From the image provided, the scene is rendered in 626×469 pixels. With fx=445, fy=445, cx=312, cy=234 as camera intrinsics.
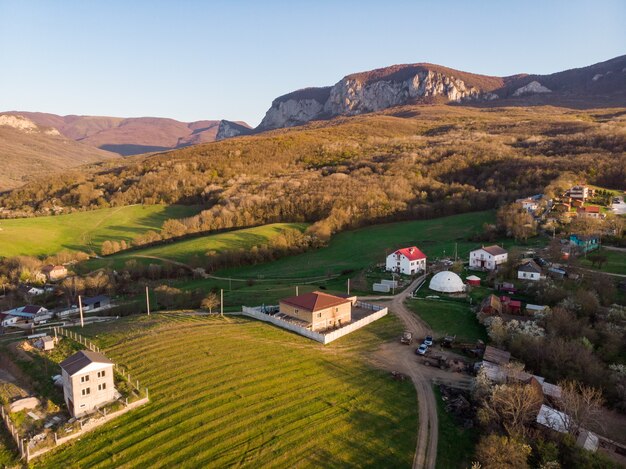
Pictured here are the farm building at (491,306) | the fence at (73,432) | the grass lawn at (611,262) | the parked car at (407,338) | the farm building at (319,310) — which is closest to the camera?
the fence at (73,432)

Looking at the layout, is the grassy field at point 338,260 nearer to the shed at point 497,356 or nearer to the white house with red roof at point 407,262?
the white house with red roof at point 407,262

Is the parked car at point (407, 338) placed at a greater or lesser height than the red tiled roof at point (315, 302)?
lesser

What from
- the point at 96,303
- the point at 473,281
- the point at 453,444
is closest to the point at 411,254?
the point at 473,281

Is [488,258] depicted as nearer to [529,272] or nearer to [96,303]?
[529,272]

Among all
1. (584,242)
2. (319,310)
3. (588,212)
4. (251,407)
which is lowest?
(251,407)

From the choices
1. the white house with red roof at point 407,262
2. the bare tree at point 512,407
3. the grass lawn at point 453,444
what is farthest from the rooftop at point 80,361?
the white house with red roof at point 407,262
